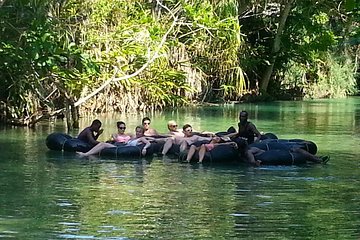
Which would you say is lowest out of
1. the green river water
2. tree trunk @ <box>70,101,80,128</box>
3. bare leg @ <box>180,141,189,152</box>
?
the green river water

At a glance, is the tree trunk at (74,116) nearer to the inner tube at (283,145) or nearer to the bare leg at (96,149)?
the bare leg at (96,149)

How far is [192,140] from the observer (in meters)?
15.8

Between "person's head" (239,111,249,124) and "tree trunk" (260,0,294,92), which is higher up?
"tree trunk" (260,0,294,92)

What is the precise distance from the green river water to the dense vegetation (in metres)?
2.38

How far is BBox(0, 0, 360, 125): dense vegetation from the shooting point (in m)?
19.0

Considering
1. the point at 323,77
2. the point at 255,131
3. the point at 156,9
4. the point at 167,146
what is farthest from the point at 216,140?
the point at 323,77

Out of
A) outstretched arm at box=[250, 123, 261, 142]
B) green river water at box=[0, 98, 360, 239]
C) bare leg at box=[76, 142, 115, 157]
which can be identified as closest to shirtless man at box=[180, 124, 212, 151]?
green river water at box=[0, 98, 360, 239]

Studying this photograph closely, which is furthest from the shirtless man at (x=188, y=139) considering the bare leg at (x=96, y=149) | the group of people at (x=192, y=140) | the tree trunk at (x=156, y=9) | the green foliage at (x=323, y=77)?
the green foliage at (x=323, y=77)

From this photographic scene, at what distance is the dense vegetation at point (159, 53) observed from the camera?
19047mm

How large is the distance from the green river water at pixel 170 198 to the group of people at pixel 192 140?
0.36 metres

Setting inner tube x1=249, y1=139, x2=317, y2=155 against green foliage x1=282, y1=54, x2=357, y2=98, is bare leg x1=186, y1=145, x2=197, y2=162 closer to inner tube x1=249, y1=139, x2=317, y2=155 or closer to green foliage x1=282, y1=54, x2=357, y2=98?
inner tube x1=249, y1=139, x2=317, y2=155

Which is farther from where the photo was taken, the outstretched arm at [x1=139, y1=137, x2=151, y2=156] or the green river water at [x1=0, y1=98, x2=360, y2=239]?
the outstretched arm at [x1=139, y1=137, x2=151, y2=156]

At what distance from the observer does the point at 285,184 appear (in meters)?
12.5

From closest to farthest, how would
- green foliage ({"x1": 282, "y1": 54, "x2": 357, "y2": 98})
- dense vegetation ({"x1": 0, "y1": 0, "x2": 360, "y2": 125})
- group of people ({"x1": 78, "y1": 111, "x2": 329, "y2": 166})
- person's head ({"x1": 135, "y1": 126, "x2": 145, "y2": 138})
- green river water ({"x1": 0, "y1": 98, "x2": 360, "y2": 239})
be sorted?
1. green river water ({"x1": 0, "y1": 98, "x2": 360, "y2": 239})
2. group of people ({"x1": 78, "y1": 111, "x2": 329, "y2": 166})
3. person's head ({"x1": 135, "y1": 126, "x2": 145, "y2": 138})
4. dense vegetation ({"x1": 0, "y1": 0, "x2": 360, "y2": 125})
5. green foliage ({"x1": 282, "y1": 54, "x2": 357, "y2": 98})
